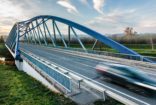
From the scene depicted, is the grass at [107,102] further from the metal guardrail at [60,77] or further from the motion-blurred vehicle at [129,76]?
the metal guardrail at [60,77]

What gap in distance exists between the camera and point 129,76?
42.3 ft

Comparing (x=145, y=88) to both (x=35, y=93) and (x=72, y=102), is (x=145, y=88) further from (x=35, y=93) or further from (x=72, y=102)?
(x=35, y=93)

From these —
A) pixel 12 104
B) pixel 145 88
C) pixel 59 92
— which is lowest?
pixel 12 104

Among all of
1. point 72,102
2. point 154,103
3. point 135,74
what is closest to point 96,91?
point 72,102

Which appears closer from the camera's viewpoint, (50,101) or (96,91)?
(96,91)

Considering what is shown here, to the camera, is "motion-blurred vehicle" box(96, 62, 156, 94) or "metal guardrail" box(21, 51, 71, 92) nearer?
"motion-blurred vehicle" box(96, 62, 156, 94)

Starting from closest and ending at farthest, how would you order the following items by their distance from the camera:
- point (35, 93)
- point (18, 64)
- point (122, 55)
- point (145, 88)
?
1. point (145, 88)
2. point (35, 93)
3. point (122, 55)
4. point (18, 64)

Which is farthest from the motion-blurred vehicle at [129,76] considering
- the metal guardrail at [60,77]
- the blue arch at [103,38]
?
the blue arch at [103,38]

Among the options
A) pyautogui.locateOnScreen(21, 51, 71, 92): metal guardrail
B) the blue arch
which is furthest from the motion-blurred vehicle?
the blue arch

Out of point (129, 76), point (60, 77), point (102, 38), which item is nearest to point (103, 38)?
point (102, 38)

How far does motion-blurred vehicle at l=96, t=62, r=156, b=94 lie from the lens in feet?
38.9

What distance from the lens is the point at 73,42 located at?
105m

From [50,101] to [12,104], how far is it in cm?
331

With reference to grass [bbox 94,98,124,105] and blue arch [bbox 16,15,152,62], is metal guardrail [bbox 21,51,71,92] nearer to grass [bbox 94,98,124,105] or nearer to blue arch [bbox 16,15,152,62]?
grass [bbox 94,98,124,105]
